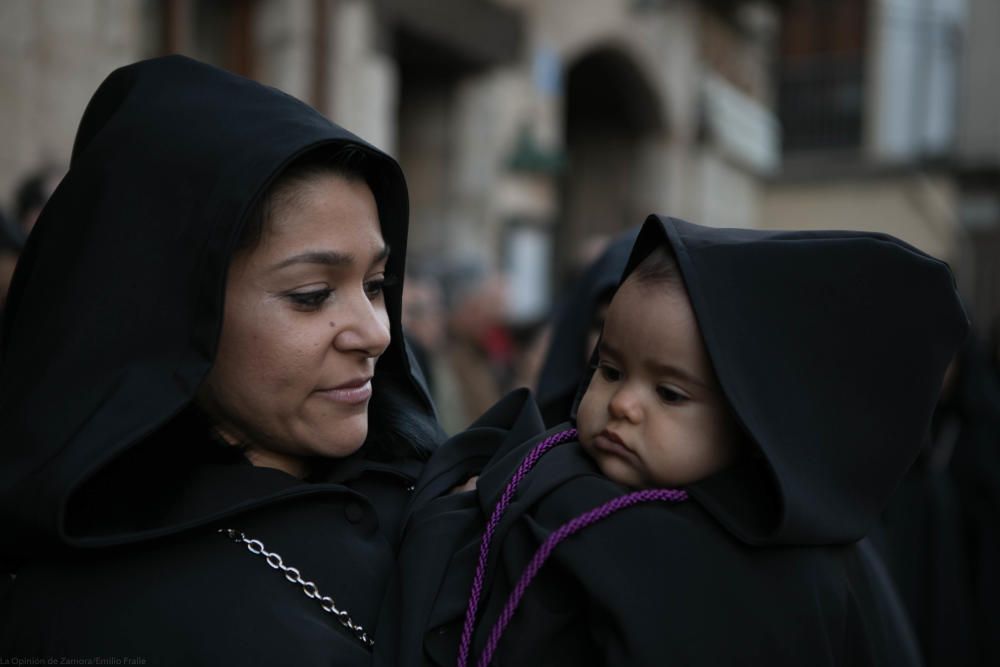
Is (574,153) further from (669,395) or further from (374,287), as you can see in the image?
(669,395)

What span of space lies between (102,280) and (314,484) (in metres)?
0.47

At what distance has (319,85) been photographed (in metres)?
Answer: 6.52

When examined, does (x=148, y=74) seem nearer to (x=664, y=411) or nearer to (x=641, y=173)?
(x=664, y=411)

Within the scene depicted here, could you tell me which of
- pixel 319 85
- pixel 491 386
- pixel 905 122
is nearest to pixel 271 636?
pixel 491 386

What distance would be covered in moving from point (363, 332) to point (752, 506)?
68 centimetres

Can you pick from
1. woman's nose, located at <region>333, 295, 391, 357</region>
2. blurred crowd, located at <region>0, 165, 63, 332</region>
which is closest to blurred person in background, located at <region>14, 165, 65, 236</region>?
blurred crowd, located at <region>0, 165, 63, 332</region>

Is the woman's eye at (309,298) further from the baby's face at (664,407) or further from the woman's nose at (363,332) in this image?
the baby's face at (664,407)

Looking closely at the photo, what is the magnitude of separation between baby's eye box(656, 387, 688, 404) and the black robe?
0.38 ft

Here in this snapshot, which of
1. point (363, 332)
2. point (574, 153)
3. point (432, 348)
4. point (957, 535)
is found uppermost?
point (574, 153)

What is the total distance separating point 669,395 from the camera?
1.58 metres

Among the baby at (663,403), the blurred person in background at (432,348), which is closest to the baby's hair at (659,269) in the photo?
the baby at (663,403)

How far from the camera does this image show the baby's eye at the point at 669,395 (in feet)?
5.13

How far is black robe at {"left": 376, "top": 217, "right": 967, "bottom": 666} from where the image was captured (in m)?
1.43

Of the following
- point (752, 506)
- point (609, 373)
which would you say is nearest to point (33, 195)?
point (609, 373)
